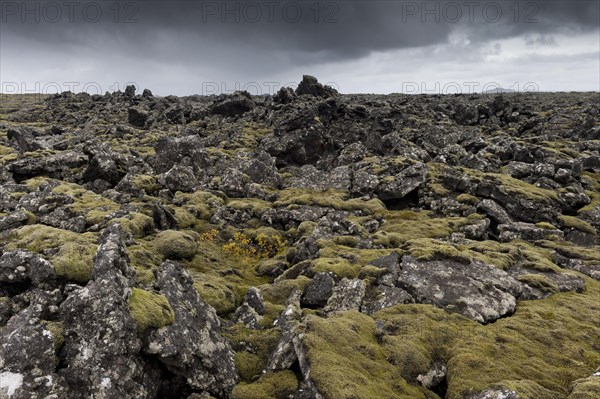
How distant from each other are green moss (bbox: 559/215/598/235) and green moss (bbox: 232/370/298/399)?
31102 millimetres

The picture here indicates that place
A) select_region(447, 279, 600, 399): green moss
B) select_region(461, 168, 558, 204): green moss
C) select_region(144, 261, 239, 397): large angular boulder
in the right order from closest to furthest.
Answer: select_region(144, 261, 239, 397): large angular boulder, select_region(447, 279, 600, 399): green moss, select_region(461, 168, 558, 204): green moss

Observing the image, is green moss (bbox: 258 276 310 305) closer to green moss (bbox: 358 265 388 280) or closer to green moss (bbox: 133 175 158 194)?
green moss (bbox: 358 265 388 280)

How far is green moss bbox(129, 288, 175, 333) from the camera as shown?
42.7 ft

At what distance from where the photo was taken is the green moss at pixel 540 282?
22.2 metres

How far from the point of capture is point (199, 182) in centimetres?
4309

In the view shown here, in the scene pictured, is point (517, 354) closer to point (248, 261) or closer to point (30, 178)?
point (248, 261)

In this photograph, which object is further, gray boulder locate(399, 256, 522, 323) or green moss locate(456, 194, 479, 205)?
green moss locate(456, 194, 479, 205)

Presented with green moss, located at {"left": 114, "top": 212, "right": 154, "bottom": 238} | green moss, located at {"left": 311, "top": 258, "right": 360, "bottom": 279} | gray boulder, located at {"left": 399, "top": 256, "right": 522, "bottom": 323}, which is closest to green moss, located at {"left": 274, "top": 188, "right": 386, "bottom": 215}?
green moss, located at {"left": 114, "top": 212, "right": 154, "bottom": 238}

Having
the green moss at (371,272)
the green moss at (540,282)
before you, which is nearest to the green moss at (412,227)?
the green moss at (371,272)

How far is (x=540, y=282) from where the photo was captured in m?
22.5

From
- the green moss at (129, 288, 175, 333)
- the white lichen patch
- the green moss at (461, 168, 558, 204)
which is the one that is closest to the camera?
the white lichen patch

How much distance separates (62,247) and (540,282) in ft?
82.8

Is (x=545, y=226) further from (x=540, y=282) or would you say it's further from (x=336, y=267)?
(x=336, y=267)

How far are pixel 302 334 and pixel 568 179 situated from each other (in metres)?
40.6
